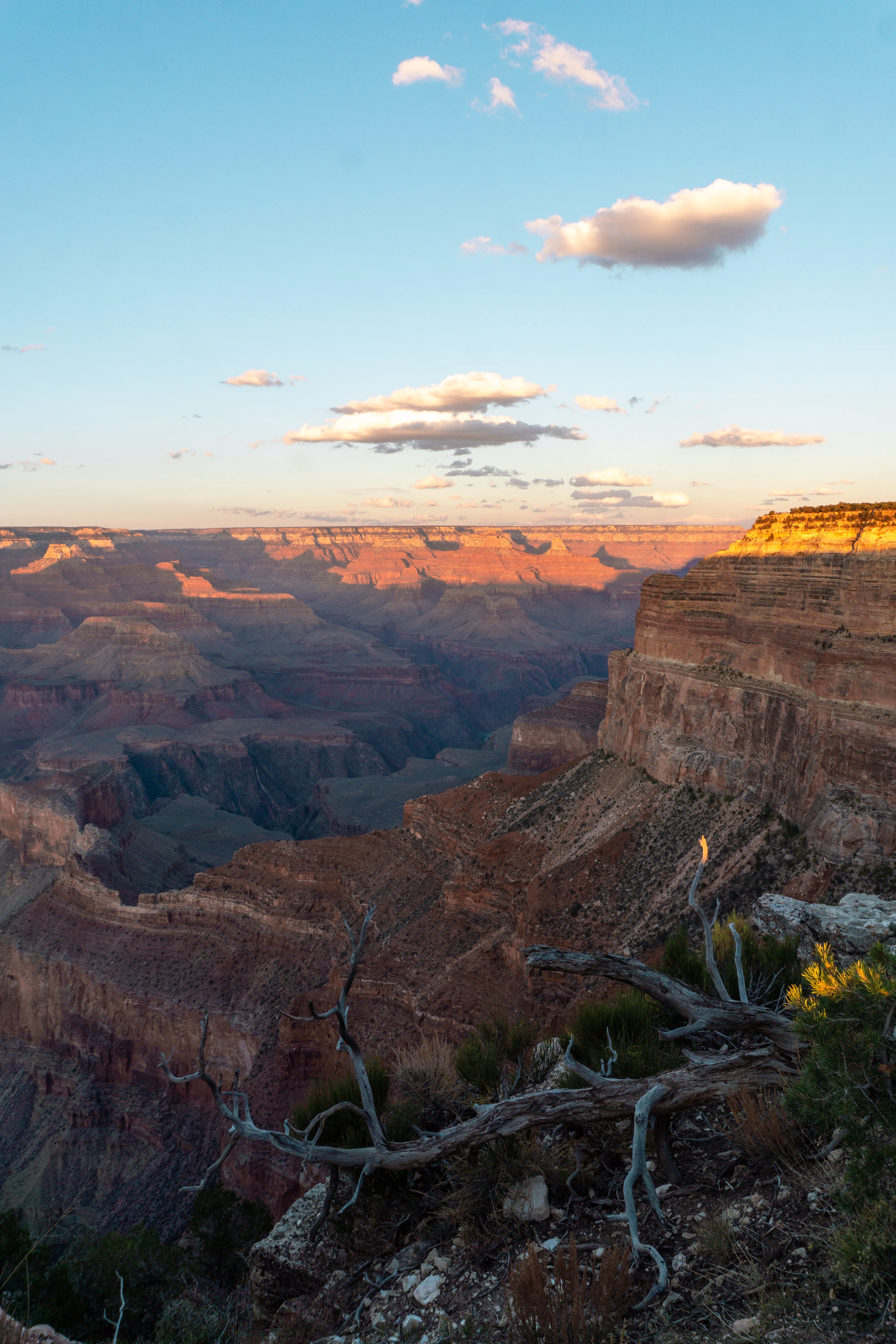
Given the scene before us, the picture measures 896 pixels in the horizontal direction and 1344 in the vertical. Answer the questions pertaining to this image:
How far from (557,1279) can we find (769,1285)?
1.75 meters

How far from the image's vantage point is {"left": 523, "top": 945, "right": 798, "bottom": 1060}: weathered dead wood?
8805 mm

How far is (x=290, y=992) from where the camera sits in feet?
118

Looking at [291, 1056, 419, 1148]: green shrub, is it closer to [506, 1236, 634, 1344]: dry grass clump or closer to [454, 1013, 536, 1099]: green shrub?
[454, 1013, 536, 1099]: green shrub

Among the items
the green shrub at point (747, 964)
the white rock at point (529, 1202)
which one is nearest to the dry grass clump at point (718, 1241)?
the white rock at point (529, 1202)

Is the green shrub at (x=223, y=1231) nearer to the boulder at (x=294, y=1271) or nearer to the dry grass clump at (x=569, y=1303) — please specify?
the boulder at (x=294, y=1271)

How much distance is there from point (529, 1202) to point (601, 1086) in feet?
4.64

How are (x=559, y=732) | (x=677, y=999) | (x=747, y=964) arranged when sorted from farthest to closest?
(x=559, y=732), (x=747, y=964), (x=677, y=999)

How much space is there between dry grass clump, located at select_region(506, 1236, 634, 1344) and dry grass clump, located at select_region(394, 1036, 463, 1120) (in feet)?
15.7

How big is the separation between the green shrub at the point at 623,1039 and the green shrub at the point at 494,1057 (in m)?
0.96

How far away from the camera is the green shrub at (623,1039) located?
10188mm

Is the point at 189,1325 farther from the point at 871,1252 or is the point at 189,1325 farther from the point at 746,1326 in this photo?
the point at 871,1252

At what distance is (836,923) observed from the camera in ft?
38.9

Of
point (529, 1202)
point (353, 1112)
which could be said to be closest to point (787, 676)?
point (353, 1112)

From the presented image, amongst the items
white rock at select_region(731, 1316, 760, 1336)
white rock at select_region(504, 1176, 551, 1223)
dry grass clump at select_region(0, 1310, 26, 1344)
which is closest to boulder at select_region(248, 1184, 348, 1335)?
white rock at select_region(504, 1176, 551, 1223)
